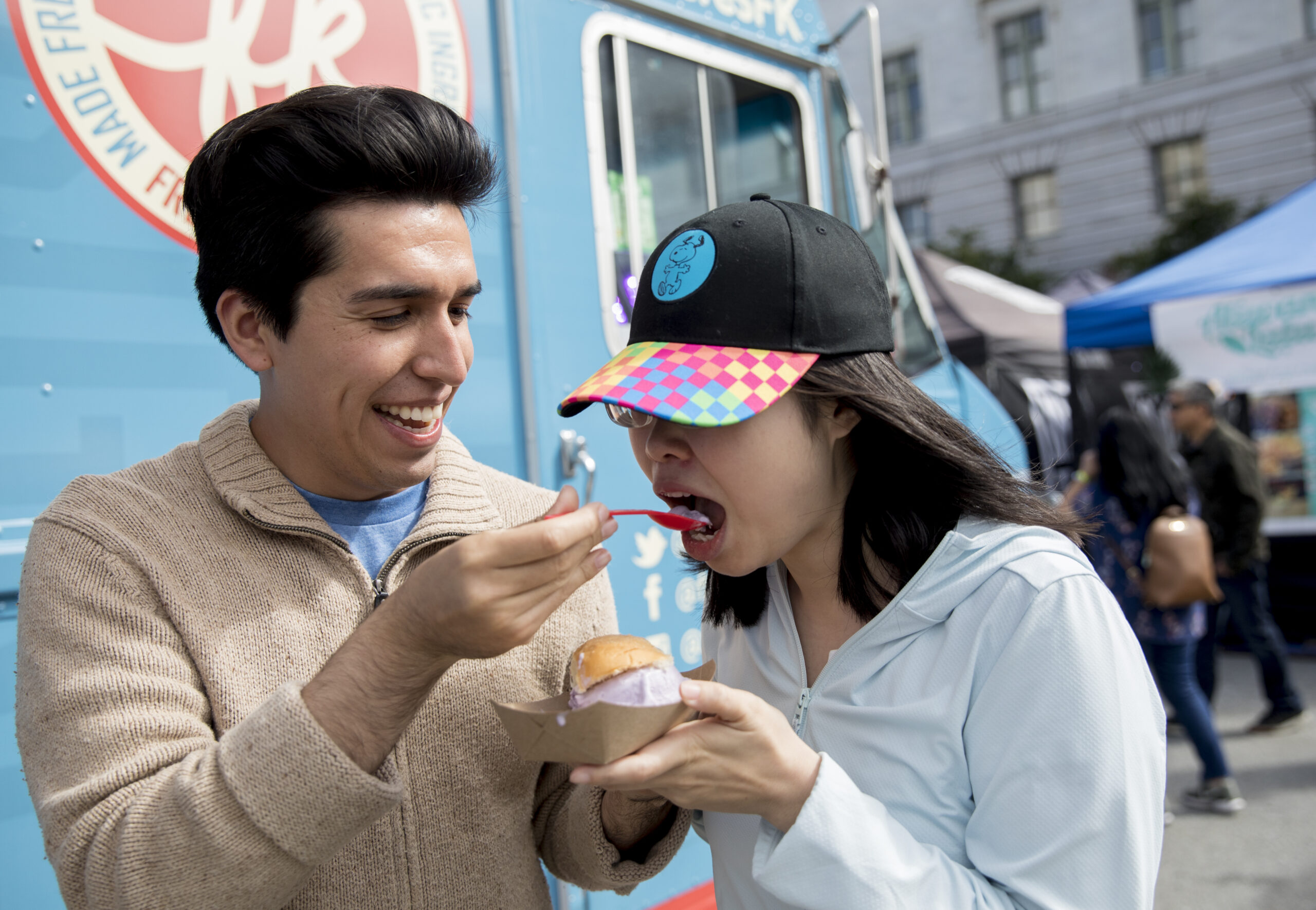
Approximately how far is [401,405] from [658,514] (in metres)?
0.50

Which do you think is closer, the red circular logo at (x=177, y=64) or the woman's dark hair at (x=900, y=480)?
the woman's dark hair at (x=900, y=480)

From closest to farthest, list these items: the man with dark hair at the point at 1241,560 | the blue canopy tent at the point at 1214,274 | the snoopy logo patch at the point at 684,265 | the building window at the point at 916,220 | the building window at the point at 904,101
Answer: the snoopy logo patch at the point at 684,265 < the man with dark hair at the point at 1241,560 < the blue canopy tent at the point at 1214,274 < the building window at the point at 904,101 < the building window at the point at 916,220

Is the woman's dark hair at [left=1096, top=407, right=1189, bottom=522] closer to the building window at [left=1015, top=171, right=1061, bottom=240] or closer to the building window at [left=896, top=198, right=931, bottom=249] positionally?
the building window at [left=1015, top=171, right=1061, bottom=240]

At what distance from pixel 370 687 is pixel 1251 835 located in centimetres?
516

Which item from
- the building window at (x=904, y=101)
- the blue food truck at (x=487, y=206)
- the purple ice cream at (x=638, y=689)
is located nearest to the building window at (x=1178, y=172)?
the building window at (x=904, y=101)

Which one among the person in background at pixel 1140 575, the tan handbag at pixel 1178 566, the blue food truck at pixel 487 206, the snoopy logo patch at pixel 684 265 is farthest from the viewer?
the person in background at pixel 1140 575

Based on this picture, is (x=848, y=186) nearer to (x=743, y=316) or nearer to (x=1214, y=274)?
(x=743, y=316)

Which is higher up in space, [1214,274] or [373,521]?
[1214,274]

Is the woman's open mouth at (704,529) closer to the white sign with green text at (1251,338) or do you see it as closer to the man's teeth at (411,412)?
the man's teeth at (411,412)

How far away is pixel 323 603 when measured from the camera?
59.9 inches

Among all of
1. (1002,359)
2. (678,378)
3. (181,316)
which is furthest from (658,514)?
(1002,359)

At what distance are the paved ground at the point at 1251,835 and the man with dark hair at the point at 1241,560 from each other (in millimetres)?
254

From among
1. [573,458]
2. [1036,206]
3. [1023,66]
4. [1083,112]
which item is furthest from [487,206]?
[1023,66]

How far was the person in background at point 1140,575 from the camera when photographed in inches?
196
